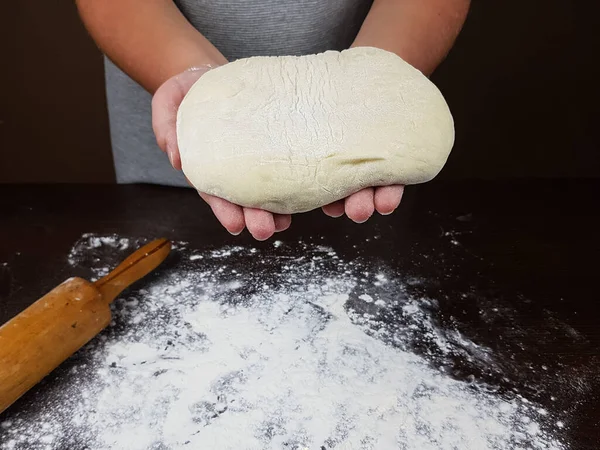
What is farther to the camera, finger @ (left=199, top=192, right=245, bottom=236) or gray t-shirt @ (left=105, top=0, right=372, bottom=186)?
gray t-shirt @ (left=105, top=0, right=372, bottom=186)

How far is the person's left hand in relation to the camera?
0.87 metres

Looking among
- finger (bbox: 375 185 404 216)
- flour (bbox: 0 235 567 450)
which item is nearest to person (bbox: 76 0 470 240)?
finger (bbox: 375 185 404 216)

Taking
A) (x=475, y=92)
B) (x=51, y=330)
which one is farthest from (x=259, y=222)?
(x=475, y=92)

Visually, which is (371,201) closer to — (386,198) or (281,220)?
(386,198)

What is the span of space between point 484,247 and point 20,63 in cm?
214

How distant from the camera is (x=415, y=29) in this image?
1142mm

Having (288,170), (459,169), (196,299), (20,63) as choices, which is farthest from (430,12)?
(20,63)

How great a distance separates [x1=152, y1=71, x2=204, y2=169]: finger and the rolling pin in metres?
0.28

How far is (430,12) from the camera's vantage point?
3.84ft

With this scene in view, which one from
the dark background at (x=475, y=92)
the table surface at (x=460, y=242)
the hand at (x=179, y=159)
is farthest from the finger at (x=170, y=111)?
the dark background at (x=475, y=92)

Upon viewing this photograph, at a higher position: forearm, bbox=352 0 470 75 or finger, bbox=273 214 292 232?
forearm, bbox=352 0 470 75

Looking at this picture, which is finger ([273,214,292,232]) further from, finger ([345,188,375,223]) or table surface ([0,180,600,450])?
table surface ([0,180,600,450])

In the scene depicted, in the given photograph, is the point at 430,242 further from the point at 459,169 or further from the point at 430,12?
the point at 459,169

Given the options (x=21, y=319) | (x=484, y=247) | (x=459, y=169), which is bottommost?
(x=459, y=169)
